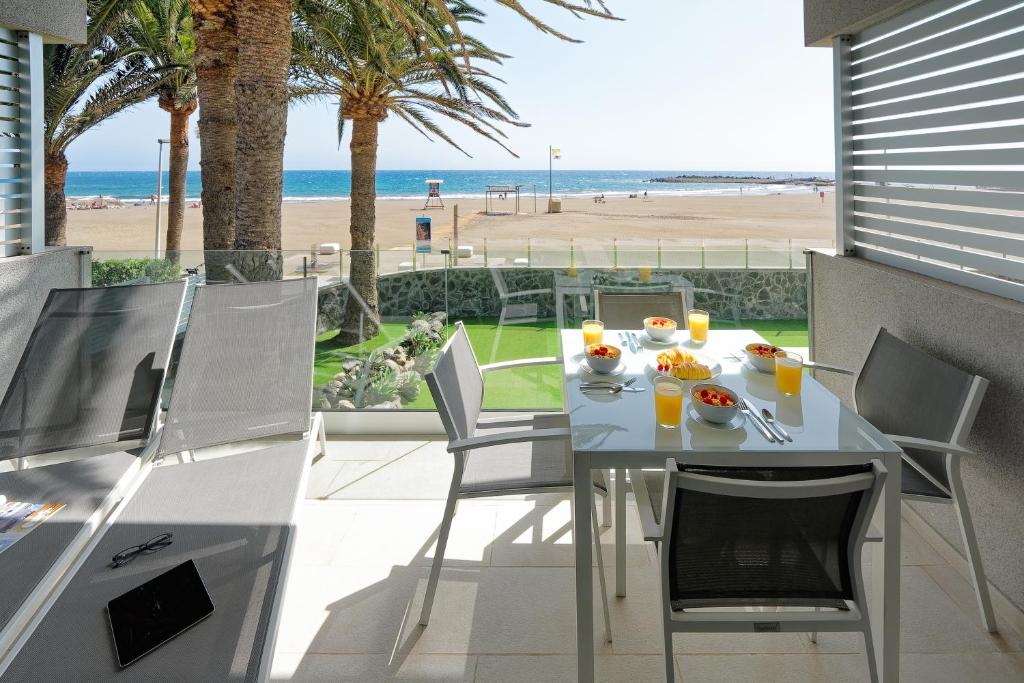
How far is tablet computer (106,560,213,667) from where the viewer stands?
1.43 metres

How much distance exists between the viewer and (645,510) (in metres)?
1.83

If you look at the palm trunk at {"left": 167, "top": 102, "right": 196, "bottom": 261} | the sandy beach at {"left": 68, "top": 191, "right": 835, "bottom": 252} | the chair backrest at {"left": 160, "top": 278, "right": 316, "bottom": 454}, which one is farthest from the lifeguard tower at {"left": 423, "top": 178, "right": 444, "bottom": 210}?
the chair backrest at {"left": 160, "top": 278, "right": 316, "bottom": 454}

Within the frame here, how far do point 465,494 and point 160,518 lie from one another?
3.11ft

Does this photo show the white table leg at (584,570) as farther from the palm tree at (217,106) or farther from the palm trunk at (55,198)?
the palm trunk at (55,198)

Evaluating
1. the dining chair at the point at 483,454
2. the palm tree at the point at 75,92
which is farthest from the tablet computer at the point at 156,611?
the palm tree at the point at 75,92

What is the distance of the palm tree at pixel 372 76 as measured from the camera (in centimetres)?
679

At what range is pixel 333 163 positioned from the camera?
49.3 m

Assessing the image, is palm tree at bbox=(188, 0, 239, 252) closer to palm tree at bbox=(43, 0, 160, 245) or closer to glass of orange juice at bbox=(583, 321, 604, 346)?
glass of orange juice at bbox=(583, 321, 604, 346)

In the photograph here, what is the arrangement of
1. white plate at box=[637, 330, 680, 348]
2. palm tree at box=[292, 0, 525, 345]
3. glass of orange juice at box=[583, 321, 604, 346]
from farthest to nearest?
1. palm tree at box=[292, 0, 525, 345]
2. white plate at box=[637, 330, 680, 348]
3. glass of orange juice at box=[583, 321, 604, 346]

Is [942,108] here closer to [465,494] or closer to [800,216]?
[465,494]

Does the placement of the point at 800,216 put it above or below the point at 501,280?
above

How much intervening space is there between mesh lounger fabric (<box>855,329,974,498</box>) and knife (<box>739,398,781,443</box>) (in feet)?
1.89

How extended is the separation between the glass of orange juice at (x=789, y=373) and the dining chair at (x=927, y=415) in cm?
36

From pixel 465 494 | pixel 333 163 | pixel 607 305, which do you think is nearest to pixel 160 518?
pixel 465 494
